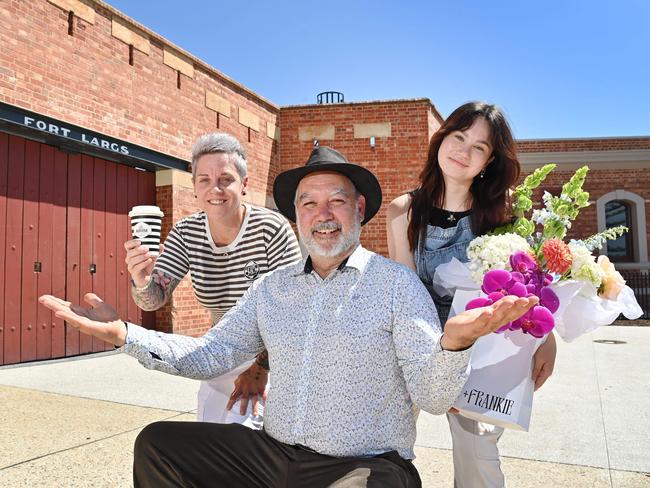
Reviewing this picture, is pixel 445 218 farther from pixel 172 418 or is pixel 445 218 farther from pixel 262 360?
pixel 172 418

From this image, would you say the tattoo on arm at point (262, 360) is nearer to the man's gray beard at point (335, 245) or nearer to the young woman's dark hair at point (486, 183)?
the man's gray beard at point (335, 245)

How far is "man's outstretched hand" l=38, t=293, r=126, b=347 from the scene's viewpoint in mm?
2014

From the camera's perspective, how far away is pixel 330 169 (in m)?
2.42

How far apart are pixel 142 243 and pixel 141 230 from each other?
0.07 metres

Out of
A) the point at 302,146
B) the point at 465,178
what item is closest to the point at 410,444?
the point at 465,178

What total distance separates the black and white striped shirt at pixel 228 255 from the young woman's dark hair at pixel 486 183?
0.68m

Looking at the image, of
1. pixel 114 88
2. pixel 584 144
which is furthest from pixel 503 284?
pixel 584 144

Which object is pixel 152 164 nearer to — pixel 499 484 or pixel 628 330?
pixel 499 484

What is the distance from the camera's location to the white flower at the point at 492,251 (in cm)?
208

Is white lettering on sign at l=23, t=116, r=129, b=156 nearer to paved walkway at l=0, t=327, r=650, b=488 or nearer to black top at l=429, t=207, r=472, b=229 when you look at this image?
paved walkway at l=0, t=327, r=650, b=488

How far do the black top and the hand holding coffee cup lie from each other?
133cm

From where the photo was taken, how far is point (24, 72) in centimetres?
688

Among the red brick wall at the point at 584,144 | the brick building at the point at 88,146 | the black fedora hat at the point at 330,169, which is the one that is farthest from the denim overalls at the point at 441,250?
the red brick wall at the point at 584,144

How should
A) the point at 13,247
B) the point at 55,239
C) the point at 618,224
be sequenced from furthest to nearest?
the point at 618,224 < the point at 55,239 < the point at 13,247
